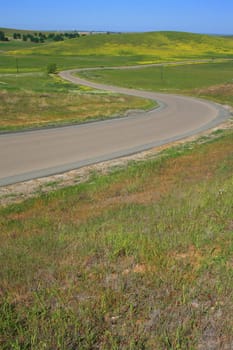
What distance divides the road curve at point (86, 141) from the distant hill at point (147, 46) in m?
103

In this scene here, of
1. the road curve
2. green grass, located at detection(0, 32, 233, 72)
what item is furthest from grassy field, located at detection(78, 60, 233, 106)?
green grass, located at detection(0, 32, 233, 72)

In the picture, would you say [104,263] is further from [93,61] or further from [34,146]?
[93,61]

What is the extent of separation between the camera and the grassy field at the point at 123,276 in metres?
3.71

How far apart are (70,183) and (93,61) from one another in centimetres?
10656

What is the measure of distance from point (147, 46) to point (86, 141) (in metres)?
139

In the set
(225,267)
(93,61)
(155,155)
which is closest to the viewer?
(225,267)

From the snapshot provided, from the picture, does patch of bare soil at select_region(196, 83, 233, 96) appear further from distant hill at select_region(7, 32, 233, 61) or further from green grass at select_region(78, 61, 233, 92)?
distant hill at select_region(7, 32, 233, 61)

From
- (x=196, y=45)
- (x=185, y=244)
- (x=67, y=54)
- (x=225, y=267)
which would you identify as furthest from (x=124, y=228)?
(x=196, y=45)

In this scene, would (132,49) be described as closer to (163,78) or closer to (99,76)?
(99,76)

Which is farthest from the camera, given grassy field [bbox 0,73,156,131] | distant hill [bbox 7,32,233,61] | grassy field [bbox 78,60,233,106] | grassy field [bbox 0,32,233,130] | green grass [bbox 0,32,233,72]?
distant hill [bbox 7,32,233,61]

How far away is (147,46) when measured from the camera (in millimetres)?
149500

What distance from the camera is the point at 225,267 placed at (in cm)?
475

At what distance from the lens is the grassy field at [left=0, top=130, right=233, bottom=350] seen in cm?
371

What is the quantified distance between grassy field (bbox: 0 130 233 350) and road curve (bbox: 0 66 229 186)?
21.9 feet
